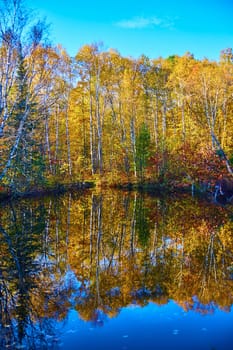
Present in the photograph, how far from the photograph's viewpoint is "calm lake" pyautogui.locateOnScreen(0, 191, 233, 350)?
15.9 ft

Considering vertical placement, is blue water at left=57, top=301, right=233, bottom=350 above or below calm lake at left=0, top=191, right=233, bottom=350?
below

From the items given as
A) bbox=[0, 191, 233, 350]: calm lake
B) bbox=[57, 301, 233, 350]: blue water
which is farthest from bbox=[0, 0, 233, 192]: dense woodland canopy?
bbox=[57, 301, 233, 350]: blue water

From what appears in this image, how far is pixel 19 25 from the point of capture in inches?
412

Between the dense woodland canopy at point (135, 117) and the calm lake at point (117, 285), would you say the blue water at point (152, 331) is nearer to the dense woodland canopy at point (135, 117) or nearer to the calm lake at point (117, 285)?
the calm lake at point (117, 285)

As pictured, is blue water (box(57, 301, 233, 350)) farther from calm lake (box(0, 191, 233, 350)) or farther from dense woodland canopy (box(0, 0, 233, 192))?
dense woodland canopy (box(0, 0, 233, 192))

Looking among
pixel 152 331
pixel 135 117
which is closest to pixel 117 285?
pixel 152 331

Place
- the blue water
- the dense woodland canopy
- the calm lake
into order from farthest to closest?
the dense woodland canopy < the calm lake < the blue water

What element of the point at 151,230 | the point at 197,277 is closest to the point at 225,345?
the point at 197,277

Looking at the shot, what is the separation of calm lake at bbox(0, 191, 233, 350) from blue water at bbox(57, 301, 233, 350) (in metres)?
0.01

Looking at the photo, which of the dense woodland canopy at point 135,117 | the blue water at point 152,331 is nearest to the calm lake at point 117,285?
the blue water at point 152,331

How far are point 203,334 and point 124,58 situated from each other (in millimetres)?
27240

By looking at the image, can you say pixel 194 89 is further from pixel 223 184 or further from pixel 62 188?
pixel 62 188

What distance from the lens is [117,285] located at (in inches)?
261

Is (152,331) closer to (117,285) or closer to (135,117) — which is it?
(117,285)
